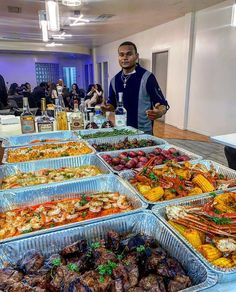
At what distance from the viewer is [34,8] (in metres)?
4.67

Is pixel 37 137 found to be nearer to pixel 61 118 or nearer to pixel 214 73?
pixel 61 118

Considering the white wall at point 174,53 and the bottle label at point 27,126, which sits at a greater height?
the white wall at point 174,53

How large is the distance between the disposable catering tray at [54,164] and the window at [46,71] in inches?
546

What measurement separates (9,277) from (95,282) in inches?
9.3

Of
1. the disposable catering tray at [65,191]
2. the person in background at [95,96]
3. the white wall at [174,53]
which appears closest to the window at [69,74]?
the white wall at [174,53]

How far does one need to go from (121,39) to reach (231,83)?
18.5 feet

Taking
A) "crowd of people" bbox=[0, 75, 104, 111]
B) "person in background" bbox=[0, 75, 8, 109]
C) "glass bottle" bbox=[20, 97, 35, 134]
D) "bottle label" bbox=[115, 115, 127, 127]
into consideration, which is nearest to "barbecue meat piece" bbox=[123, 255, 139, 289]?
"bottle label" bbox=[115, 115, 127, 127]

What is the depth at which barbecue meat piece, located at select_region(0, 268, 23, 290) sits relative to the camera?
2.09ft

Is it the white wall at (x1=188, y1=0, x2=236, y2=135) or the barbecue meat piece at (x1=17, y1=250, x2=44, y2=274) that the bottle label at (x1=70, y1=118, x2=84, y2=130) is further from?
the white wall at (x1=188, y1=0, x2=236, y2=135)

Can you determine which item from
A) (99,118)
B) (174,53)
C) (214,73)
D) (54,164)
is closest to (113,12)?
(174,53)

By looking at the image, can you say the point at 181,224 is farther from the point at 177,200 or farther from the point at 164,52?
the point at 164,52

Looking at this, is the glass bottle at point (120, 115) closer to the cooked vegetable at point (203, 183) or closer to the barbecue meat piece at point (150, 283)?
the cooked vegetable at point (203, 183)

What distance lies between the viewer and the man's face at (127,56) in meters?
2.11

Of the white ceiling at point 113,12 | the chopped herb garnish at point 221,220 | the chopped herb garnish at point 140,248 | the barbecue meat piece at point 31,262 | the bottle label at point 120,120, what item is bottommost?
the barbecue meat piece at point 31,262
